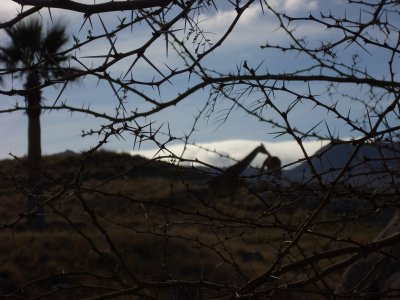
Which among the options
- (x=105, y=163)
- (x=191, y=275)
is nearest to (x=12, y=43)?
(x=191, y=275)

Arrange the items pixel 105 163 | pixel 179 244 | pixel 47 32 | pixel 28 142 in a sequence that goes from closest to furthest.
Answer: pixel 179 244, pixel 47 32, pixel 28 142, pixel 105 163

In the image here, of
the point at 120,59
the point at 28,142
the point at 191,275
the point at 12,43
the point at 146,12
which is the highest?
the point at 12,43

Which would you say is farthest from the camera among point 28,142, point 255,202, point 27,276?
point 255,202

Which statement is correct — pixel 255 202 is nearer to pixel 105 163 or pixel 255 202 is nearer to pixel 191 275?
pixel 105 163

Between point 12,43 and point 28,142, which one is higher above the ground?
point 12,43

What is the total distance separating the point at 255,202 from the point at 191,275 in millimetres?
13536

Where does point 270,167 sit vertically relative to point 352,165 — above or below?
above

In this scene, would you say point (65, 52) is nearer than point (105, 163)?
Yes

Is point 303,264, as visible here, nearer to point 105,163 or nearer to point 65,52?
point 65,52

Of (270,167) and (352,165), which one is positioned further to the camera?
(270,167)

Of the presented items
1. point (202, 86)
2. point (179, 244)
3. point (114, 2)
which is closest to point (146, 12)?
point (114, 2)

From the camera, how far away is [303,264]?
1.98 meters

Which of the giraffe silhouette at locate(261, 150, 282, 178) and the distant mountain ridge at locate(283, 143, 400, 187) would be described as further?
the giraffe silhouette at locate(261, 150, 282, 178)

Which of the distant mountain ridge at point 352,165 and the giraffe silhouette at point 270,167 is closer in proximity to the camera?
the distant mountain ridge at point 352,165
